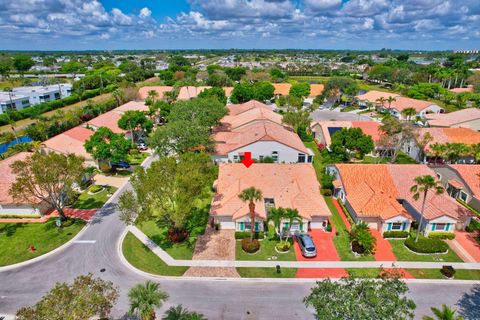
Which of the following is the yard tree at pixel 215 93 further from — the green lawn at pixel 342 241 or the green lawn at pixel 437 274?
the green lawn at pixel 437 274

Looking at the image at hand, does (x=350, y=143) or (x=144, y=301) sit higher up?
(x=350, y=143)

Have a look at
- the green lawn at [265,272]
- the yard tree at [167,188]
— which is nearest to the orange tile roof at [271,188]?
the yard tree at [167,188]

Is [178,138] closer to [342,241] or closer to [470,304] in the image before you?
[342,241]

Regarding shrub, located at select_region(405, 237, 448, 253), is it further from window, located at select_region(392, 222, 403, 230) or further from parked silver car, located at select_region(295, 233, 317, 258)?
parked silver car, located at select_region(295, 233, 317, 258)

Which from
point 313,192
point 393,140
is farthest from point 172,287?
point 393,140

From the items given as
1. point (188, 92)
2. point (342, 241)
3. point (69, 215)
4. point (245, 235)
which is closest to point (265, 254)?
point (245, 235)

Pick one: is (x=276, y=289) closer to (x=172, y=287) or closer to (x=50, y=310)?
(x=172, y=287)
